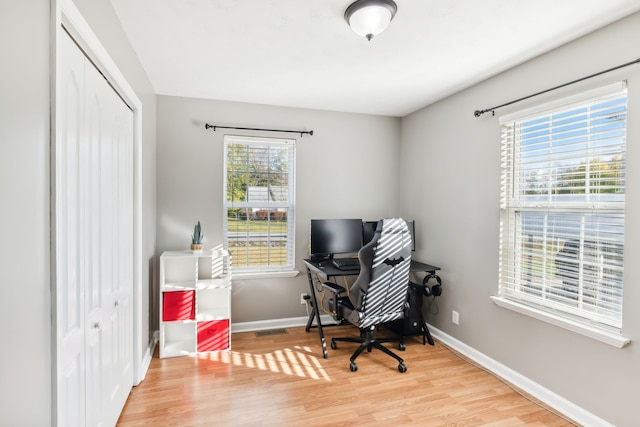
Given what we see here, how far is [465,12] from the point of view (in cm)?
197

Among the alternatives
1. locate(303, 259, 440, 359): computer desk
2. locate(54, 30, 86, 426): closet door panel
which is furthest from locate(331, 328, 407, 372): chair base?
locate(54, 30, 86, 426): closet door panel

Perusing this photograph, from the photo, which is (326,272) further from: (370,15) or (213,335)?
(370,15)

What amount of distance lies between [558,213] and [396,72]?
63.4 inches

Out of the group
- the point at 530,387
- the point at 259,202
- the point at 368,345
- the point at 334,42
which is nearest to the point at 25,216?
the point at 334,42

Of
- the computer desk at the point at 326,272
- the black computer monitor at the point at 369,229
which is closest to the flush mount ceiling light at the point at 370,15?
the computer desk at the point at 326,272

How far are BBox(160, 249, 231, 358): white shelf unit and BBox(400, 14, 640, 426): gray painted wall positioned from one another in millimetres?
2160

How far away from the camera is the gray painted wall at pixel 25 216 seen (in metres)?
0.91

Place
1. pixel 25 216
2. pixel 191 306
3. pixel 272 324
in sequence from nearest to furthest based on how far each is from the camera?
pixel 25 216, pixel 191 306, pixel 272 324

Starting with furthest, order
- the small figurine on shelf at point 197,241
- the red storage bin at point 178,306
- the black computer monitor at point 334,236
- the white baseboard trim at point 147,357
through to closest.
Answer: the black computer monitor at point 334,236, the small figurine on shelf at point 197,241, the red storage bin at point 178,306, the white baseboard trim at point 147,357

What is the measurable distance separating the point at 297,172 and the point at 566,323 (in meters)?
2.77

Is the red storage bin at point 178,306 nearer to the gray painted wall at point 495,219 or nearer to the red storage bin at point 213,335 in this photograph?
the red storage bin at point 213,335

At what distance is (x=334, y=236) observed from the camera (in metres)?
3.80

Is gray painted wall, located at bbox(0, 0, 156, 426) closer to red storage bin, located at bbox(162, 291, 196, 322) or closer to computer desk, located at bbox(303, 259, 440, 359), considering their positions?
red storage bin, located at bbox(162, 291, 196, 322)

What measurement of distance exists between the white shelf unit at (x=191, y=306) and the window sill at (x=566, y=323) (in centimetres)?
242
